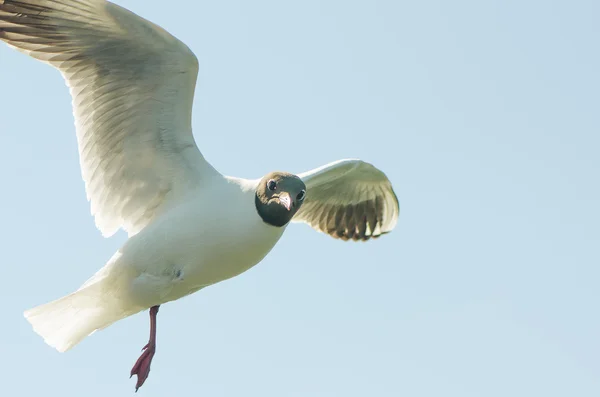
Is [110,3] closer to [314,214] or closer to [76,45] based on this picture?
[76,45]

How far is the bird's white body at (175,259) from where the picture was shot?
918cm

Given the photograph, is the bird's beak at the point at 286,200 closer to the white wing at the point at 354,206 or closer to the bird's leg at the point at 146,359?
the bird's leg at the point at 146,359

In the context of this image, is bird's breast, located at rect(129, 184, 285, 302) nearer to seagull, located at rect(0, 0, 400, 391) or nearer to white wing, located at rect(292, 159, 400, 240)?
seagull, located at rect(0, 0, 400, 391)

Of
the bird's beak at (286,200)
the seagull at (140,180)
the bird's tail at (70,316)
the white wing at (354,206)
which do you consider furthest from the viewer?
the white wing at (354,206)

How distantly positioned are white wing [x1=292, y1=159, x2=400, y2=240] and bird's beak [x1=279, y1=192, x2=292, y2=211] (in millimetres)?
2217

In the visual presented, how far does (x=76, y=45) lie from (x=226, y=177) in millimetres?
1548

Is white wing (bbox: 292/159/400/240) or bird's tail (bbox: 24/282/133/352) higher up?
white wing (bbox: 292/159/400/240)

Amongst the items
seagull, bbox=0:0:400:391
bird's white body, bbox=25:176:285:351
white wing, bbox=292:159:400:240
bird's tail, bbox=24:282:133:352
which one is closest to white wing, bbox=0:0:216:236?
seagull, bbox=0:0:400:391

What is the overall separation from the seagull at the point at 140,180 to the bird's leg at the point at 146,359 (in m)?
0.01

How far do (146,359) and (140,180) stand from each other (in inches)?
59.7

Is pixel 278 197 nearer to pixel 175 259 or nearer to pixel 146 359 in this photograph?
pixel 175 259

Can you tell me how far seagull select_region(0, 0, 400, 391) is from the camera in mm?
9164

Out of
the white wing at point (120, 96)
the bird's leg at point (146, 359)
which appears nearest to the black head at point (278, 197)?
the white wing at point (120, 96)

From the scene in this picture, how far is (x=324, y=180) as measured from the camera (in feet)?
33.9
